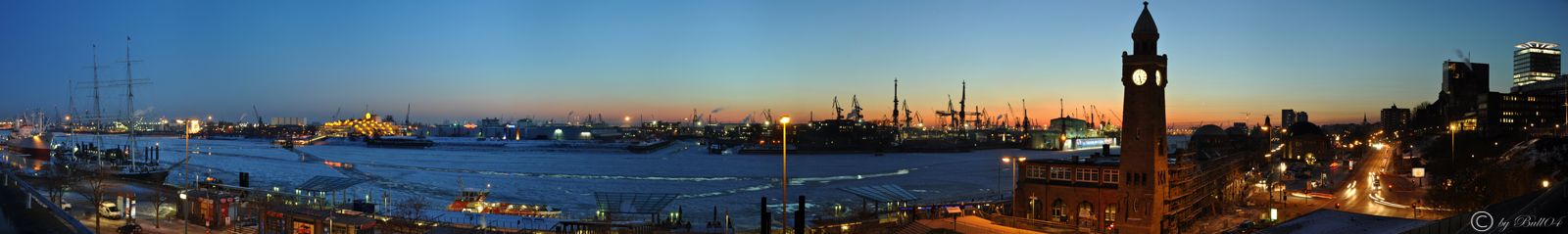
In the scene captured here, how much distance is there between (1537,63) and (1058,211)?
73693 mm

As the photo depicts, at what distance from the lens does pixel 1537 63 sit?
66.7m

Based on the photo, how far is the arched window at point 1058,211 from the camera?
74.4 feet

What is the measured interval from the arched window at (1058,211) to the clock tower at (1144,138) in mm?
1742

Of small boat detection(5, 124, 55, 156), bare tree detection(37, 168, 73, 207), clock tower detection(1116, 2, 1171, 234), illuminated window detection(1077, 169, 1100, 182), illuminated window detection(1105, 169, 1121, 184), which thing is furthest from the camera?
small boat detection(5, 124, 55, 156)

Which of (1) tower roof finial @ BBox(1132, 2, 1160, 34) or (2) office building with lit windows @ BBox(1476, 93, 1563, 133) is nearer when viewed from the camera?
(1) tower roof finial @ BBox(1132, 2, 1160, 34)

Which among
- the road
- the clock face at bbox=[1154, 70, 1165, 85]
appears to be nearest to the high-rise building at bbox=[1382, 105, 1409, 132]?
the road

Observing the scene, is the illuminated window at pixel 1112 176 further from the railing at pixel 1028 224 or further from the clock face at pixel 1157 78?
the clock face at pixel 1157 78

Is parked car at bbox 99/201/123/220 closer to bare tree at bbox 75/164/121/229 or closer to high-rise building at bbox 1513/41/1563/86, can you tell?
bare tree at bbox 75/164/121/229

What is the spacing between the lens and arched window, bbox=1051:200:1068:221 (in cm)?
2267

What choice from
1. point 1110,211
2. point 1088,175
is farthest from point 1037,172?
point 1110,211

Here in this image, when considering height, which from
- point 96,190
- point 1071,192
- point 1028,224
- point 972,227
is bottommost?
point 1028,224

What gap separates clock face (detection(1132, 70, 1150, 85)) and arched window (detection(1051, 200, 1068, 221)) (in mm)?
4136

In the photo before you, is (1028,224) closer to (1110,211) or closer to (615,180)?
(1110,211)

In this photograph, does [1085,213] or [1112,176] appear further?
[1085,213]
